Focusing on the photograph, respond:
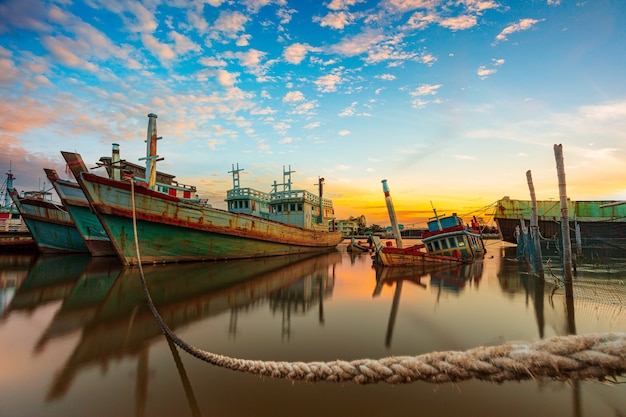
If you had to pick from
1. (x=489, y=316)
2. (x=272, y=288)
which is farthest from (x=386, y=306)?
(x=272, y=288)

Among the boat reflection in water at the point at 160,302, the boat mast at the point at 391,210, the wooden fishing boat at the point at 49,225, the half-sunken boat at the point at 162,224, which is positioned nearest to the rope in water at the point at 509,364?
the boat reflection in water at the point at 160,302

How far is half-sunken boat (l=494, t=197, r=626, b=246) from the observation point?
30719 mm

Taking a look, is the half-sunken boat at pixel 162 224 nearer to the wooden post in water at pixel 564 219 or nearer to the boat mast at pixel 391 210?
the boat mast at pixel 391 210

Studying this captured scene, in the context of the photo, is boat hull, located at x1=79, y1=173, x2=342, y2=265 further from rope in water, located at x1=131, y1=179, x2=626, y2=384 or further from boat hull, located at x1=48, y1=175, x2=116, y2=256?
rope in water, located at x1=131, y1=179, x2=626, y2=384

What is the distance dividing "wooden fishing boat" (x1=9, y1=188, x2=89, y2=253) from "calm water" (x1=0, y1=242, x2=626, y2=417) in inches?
572

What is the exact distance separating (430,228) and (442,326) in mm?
16745

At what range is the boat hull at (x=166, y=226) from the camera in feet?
50.5

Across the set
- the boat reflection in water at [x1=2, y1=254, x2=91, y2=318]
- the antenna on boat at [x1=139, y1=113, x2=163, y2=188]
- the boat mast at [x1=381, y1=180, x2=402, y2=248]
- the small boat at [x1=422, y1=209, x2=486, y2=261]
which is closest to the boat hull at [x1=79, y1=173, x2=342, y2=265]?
the antenna on boat at [x1=139, y1=113, x2=163, y2=188]

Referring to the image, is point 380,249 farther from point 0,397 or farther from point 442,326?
point 0,397

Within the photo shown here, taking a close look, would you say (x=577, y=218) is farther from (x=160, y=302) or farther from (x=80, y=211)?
(x=80, y=211)

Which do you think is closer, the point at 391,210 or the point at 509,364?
the point at 509,364

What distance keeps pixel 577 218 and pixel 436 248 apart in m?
23.7

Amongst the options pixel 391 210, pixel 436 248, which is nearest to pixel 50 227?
pixel 391 210

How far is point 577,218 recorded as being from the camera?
104ft
